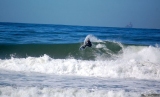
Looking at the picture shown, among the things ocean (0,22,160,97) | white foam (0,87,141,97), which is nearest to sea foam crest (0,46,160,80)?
ocean (0,22,160,97)

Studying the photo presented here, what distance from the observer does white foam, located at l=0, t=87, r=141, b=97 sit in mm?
6867

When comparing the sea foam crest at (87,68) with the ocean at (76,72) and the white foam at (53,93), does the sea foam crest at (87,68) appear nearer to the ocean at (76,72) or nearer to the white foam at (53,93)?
the ocean at (76,72)

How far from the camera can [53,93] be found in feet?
23.2

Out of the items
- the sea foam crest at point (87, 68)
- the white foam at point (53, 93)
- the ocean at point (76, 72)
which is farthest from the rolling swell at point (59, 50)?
the white foam at point (53, 93)

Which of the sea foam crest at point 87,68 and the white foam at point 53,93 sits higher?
the sea foam crest at point 87,68

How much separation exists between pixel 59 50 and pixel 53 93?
9.13m

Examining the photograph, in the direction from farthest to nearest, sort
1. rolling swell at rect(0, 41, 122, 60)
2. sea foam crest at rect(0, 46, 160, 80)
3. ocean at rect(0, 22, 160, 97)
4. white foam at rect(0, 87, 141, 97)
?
rolling swell at rect(0, 41, 122, 60)
sea foam crest at rect(0, 46, 160, 80)
ocean at rect(0, 22, 160, 97)
white foam at rect(0, 87, 141, 97)

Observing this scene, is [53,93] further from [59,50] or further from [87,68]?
[59,50]

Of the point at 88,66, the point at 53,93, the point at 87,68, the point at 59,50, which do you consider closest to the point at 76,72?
the point at 87,68

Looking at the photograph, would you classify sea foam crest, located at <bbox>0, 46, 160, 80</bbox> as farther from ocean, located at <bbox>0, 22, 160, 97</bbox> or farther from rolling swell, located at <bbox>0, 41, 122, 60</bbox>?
rolling swell, located at <bbox>0, 41, 122, 60</bbox>

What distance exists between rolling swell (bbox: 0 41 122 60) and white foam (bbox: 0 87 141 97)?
7.00m

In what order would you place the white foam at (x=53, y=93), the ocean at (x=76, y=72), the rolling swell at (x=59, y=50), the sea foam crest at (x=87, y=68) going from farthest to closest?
the rolling swell at (x=59, y=50) → the sea foam crest at (x=87, y=68) → the ocean at (x=76, y=72) → the white foam at (x=53, y=93)

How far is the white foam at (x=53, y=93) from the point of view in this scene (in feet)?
22.5

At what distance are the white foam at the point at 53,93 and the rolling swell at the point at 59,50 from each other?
23.0ft
